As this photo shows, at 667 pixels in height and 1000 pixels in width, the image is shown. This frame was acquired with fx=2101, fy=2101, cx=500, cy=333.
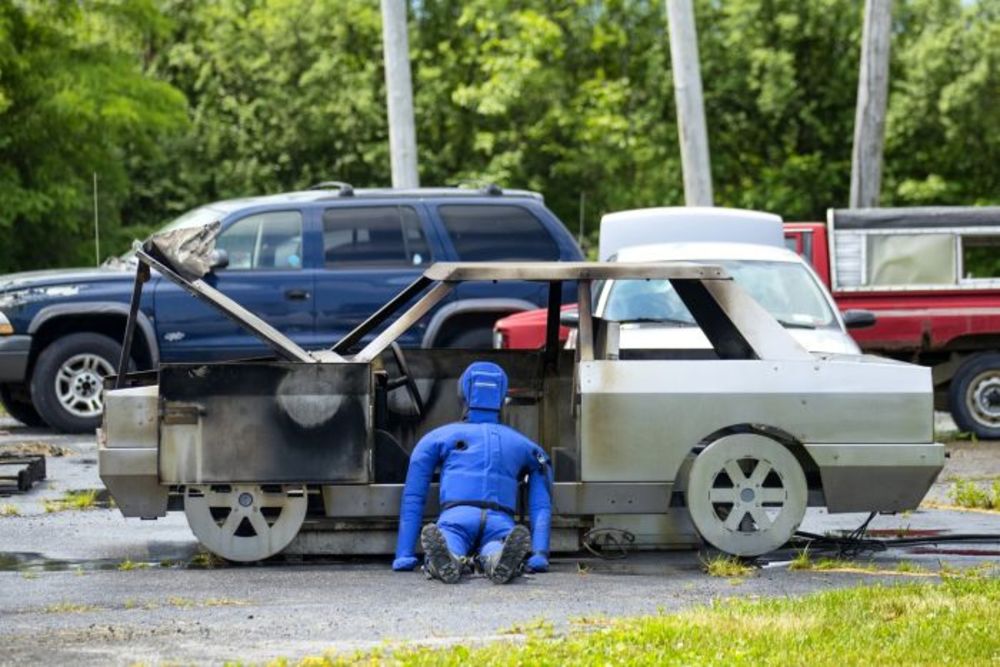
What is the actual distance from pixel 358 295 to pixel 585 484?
7279mm

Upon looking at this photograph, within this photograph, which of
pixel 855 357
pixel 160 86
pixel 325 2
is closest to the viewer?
pixel 855 357

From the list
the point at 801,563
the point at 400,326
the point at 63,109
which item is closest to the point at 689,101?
the point at 63,109

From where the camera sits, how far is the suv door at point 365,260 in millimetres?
17781

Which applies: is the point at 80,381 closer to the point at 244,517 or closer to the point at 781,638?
the point at 244,517

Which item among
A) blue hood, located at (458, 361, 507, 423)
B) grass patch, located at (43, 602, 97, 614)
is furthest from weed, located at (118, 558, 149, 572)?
blue hood, located at (458, 361, 507, 423)

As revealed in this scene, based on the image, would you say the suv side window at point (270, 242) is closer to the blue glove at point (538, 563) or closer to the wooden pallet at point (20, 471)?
the wooden pallet at point (20, 471)

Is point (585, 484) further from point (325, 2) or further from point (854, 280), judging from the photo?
point (325, 2)

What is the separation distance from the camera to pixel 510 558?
10.0 metres

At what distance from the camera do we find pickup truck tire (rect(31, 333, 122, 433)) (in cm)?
1772

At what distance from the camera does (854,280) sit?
19219 millimetres

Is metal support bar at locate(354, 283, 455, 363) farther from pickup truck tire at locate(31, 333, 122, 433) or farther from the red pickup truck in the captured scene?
pickup truck tire at locate(31, 333, 122, 433)

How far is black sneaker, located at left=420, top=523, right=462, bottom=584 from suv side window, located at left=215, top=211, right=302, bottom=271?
26.5ft

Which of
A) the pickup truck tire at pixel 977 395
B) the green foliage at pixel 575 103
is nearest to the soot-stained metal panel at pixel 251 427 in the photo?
the pickup truck tire at pixel 977 395

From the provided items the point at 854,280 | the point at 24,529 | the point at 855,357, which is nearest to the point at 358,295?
the point at 854,280
